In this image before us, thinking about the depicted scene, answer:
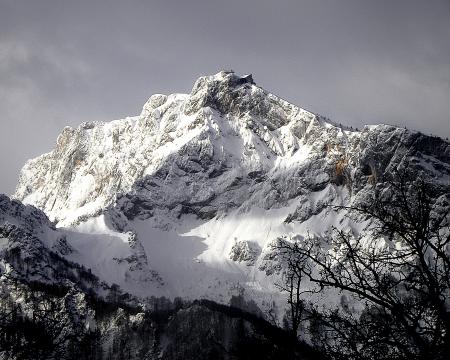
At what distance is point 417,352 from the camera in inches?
352

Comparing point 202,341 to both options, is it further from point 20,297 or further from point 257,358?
point 257,358

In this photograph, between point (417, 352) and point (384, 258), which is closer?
point (417, 352)

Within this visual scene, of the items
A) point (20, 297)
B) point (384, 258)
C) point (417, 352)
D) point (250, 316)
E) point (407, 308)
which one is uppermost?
point (250, 316)

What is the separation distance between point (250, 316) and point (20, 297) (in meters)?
80.0

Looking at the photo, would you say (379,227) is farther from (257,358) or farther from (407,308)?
(257,358)

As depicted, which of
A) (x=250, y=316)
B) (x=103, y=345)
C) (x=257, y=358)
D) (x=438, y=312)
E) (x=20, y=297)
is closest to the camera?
(x=438, y=312)

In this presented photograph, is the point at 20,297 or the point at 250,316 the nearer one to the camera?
the point at 20,297

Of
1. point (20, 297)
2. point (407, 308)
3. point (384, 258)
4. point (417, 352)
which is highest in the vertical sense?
point (20, 297)

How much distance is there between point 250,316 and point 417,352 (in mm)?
193248

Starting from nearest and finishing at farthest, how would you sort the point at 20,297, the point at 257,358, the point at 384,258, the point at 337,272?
the point at 384,258
the point at 337,272
the point at 257,358
the point at 20,297

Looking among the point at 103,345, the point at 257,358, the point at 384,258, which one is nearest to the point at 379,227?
the point at 384,258

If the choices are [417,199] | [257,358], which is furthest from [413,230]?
[257,358]

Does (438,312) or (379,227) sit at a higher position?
(379,227)

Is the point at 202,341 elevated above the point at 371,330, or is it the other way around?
the point at 202,341
